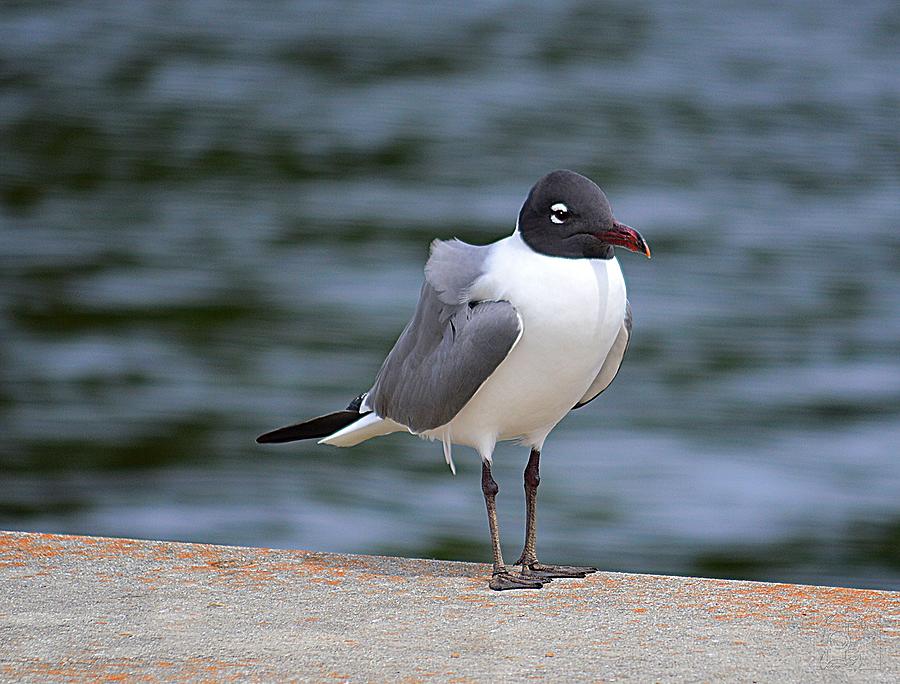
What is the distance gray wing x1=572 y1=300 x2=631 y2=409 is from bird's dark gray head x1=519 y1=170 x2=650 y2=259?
0.16 m

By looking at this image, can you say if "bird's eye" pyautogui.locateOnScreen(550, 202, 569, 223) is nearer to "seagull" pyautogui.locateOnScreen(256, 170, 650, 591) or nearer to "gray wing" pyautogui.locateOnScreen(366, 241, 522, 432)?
"seagull" pyautogui.locateOnScreen(256, 170, 650, 591)

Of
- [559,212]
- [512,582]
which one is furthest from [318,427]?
[559,212]

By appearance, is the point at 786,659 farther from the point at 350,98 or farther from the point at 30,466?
the point at 350,98

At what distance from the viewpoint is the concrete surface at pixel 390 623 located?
2.01 meters

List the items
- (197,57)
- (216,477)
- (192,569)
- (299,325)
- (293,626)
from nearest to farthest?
(293,626)
(192,569)
(216,477)
(299,325)
(197,57)

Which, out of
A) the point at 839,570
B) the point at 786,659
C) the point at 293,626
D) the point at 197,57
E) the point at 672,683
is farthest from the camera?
the point at 197,57

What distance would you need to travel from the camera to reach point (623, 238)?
2504mm

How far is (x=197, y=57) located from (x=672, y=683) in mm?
13172

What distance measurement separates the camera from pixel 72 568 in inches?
103

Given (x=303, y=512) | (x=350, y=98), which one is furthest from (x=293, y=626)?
(x=350, y=98)

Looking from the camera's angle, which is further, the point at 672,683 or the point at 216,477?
the point at 216,477

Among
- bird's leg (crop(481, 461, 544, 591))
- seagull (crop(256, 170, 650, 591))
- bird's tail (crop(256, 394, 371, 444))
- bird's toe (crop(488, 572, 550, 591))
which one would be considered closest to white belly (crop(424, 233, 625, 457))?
seagull (crop(256, 170, 650, 591))

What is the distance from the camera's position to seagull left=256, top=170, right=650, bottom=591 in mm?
2488

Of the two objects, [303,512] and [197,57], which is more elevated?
[197,57]
